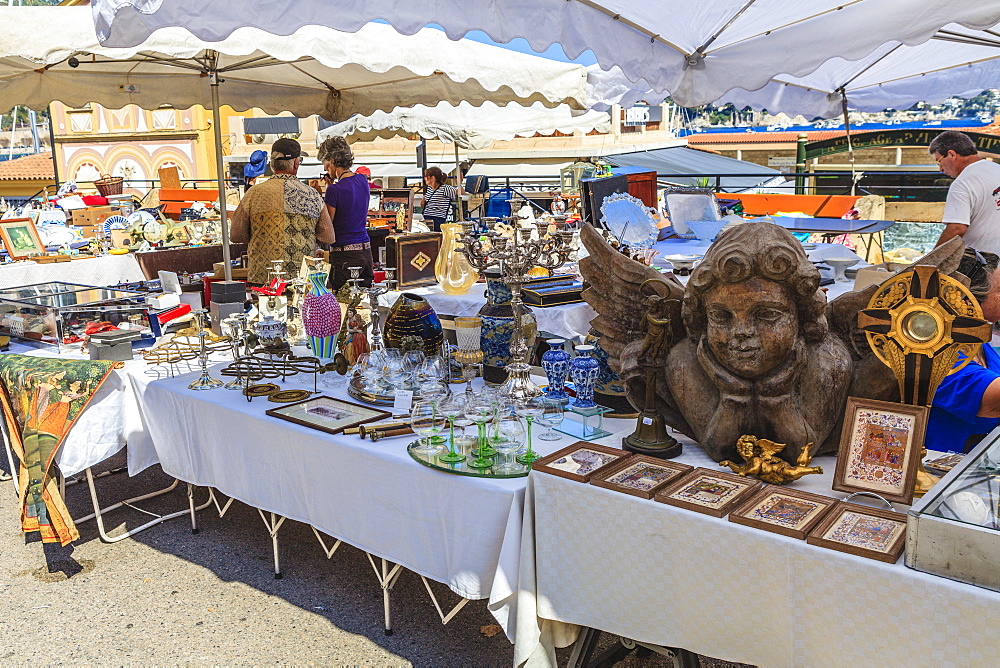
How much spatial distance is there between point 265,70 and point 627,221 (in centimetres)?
252

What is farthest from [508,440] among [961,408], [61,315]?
[61,315]

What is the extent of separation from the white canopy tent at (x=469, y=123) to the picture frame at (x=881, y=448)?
21.3 feet

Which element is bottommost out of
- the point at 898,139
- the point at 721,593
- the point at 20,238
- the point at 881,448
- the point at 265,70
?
the point at 721,593

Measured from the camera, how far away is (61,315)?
3363 millimetres

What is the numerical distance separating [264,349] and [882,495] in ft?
7.02

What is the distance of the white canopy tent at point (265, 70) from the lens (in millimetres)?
3488

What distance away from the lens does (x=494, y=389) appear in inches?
95.8

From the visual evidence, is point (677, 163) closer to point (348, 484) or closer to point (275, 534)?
point (275, 534)

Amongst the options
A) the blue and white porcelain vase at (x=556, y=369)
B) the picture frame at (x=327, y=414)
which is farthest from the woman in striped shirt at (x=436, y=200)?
the blue and white porcelain vase at (x=556, y=369)

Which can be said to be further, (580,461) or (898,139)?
(898,139)

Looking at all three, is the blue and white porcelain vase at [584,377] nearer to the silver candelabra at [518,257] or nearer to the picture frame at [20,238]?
the silver candelabra at [518,257]

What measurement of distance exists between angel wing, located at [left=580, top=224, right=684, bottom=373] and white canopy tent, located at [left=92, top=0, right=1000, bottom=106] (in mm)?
1055

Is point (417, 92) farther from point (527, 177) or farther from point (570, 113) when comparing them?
point (527, 177)

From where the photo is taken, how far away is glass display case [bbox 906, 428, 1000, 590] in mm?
1349
